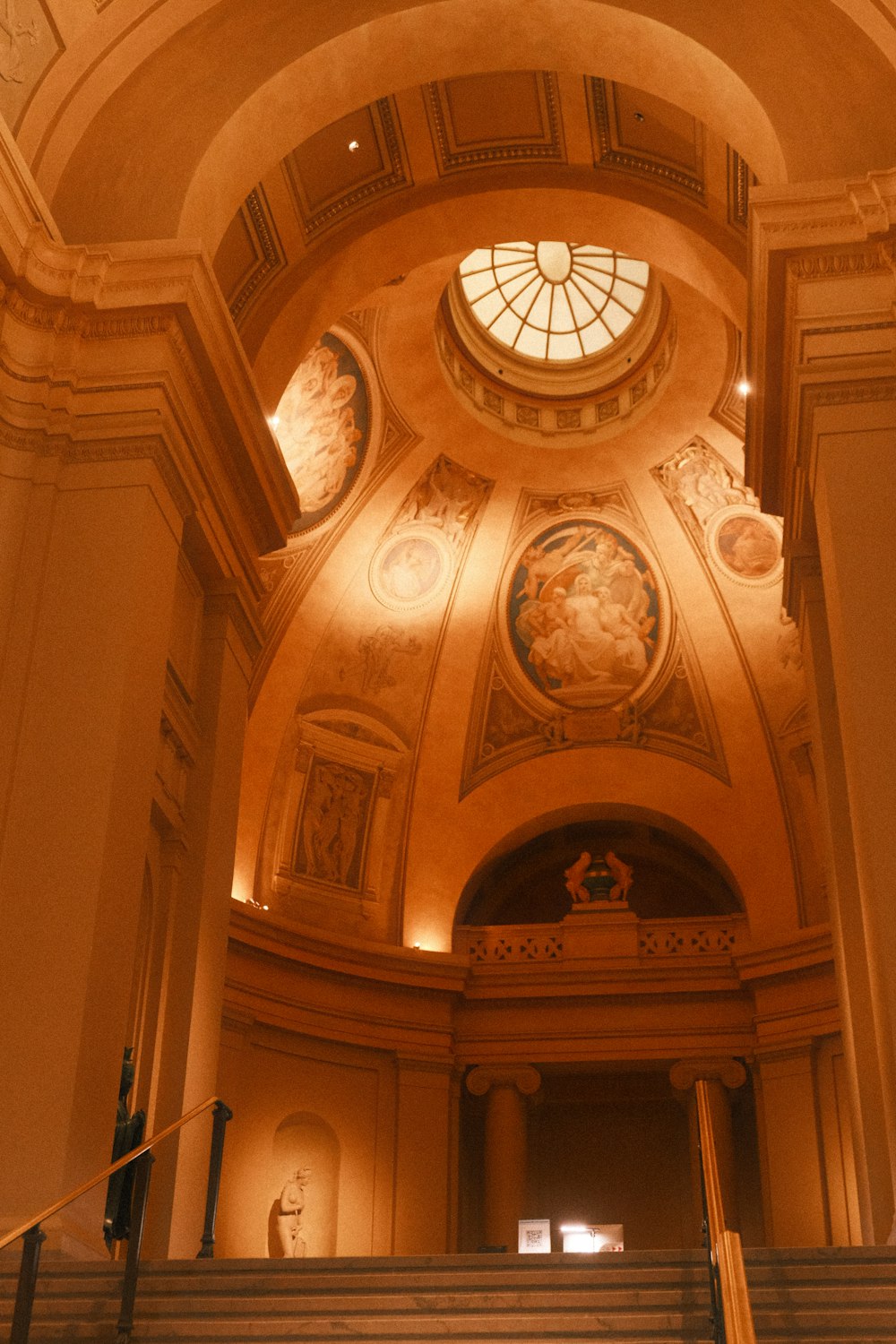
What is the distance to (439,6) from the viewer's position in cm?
1109

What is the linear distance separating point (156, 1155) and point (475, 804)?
416 inches

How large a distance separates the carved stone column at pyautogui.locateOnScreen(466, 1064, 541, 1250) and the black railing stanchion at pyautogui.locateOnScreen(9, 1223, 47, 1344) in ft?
41.5

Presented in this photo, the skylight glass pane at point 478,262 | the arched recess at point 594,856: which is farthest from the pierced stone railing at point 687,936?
the skylight glass pane at point 478,262

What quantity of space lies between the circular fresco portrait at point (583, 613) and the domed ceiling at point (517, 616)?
3cm

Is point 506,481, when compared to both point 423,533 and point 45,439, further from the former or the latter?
point 45,439

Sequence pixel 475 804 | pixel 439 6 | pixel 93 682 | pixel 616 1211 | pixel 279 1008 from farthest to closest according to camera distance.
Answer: pixel 475 804, pixel 616 1211, pixel 279 1008, pixel 439 6, pixel 93 682

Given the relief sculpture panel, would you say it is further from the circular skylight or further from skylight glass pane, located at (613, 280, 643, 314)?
skylight glass pane, located at (613, 280, 643, 314)

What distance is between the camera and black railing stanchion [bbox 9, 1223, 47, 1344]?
463 centimetres

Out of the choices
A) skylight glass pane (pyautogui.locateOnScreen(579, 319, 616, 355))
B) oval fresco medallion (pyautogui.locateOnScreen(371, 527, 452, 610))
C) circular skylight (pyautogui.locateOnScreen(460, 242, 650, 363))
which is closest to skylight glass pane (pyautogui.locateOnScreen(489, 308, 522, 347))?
circular skylight (pyautogui.locateOnScreen(460, 242, 650, 363))

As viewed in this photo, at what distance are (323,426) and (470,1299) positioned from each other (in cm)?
1329

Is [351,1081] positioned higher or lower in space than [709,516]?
lower

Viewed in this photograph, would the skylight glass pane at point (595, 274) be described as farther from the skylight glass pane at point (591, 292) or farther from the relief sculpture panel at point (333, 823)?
the relief sculpture panel at point (333, 823)

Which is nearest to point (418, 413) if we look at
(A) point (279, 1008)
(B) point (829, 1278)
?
(A) point (279, 1008)

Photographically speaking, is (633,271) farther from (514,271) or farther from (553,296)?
(514,271)
